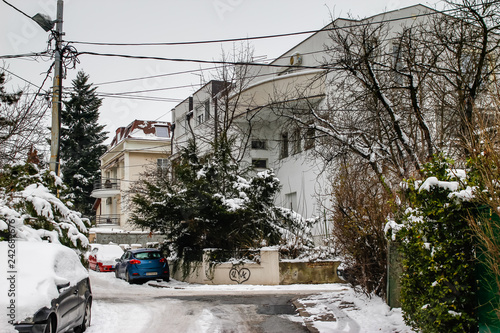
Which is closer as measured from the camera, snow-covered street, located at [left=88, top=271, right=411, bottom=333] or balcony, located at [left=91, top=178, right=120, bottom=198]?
snow-covered street, located at [left=88, top=271, right=411, bottom=333]

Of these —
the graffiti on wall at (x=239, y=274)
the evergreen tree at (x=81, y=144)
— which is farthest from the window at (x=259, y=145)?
the evergreen tree at (x=81, y=144)

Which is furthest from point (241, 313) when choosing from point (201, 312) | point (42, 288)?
point (42, 288)

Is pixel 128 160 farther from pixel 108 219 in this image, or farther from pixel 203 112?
pixel 203 112

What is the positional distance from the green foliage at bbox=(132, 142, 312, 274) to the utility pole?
703 cm

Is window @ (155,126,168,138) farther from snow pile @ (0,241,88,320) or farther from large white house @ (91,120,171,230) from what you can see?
snow pile @ (0,241,88,320)

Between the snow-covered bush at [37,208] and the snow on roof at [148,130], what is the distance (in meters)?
34.6

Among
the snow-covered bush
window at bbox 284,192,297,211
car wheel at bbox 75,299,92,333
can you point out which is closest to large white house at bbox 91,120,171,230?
window at bbox 284,192,297,211

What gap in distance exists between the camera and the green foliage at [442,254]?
6441 millimetres

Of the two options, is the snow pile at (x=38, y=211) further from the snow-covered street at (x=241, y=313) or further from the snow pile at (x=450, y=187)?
the snow pile at (x=450, y=187)

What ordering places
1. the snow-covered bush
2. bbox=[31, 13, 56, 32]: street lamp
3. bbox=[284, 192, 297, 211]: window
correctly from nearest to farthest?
the snow-covered bush < bbox=[31, 13, 56, 32]: street lamp < bbox=[284, 192, 297, 211]: window

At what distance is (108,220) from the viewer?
50.6 meters

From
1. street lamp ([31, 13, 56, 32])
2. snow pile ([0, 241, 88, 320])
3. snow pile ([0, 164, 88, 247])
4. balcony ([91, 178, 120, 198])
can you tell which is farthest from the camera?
balcony ([91, 178, 120, 198])

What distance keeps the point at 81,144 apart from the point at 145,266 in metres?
37.4

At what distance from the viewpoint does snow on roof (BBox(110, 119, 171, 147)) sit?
4834cm
